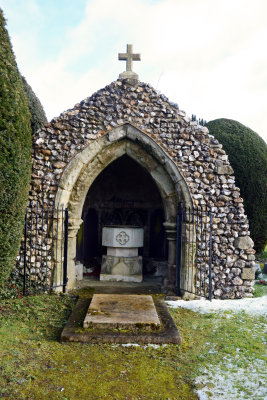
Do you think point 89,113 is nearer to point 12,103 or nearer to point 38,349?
point 12,103

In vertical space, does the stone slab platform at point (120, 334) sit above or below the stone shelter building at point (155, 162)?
below

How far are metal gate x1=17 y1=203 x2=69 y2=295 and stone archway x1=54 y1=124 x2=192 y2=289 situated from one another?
0.12 metres

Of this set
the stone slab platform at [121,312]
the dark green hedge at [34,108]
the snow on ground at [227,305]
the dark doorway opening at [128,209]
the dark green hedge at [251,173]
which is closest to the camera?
the stone slab platform at [121,312]

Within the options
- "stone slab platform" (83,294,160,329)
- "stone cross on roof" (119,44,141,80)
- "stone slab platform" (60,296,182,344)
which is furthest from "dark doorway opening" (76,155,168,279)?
"stone slab platform" (60,296,182,344)

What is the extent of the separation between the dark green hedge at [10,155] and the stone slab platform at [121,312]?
4.38 ft

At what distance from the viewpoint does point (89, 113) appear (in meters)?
6.12

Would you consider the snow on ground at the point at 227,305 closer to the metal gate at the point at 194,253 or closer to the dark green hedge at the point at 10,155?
the metal gate at the point at 194,253

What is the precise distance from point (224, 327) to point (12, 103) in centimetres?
410

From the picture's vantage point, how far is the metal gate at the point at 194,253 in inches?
238

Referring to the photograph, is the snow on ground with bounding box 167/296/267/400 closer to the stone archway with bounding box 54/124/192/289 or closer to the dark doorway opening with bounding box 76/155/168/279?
the stone archway with bounding box 54/124/192/289

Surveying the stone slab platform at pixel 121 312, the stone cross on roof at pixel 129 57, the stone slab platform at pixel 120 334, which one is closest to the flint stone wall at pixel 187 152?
the stone cross on roof at pixel 129 57

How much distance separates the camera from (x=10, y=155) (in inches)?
180

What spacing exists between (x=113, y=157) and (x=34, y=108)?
265 cm

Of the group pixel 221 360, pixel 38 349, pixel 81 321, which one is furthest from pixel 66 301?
pixel 221 360
